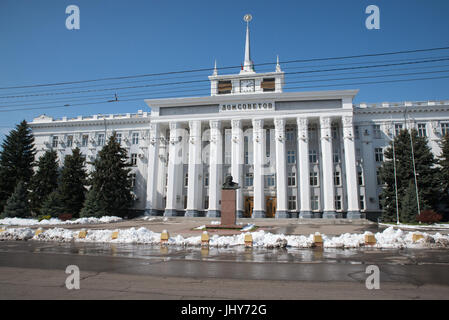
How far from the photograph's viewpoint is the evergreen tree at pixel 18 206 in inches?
1324

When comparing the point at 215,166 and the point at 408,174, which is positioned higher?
the point at 215,166

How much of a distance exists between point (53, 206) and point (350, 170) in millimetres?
38783

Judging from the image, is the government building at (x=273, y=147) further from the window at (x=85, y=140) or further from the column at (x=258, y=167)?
the window at (x=85, y=140)

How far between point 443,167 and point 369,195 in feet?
28.9

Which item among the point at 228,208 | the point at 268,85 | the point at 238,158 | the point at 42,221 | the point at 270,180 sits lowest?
the point at 42,221

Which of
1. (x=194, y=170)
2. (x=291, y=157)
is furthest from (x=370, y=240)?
(x=194, y=170)

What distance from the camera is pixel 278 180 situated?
3628 cm

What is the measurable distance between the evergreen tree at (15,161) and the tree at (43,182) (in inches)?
56.9

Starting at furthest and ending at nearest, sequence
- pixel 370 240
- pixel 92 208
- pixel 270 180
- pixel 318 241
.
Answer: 1. pixel 270 180
2. pixel 92 208
3. pixel 318 241
4. pixel 370 240

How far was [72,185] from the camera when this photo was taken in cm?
3756

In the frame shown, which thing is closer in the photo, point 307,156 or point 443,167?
point 443,167

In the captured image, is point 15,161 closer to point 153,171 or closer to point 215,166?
point 153,171
